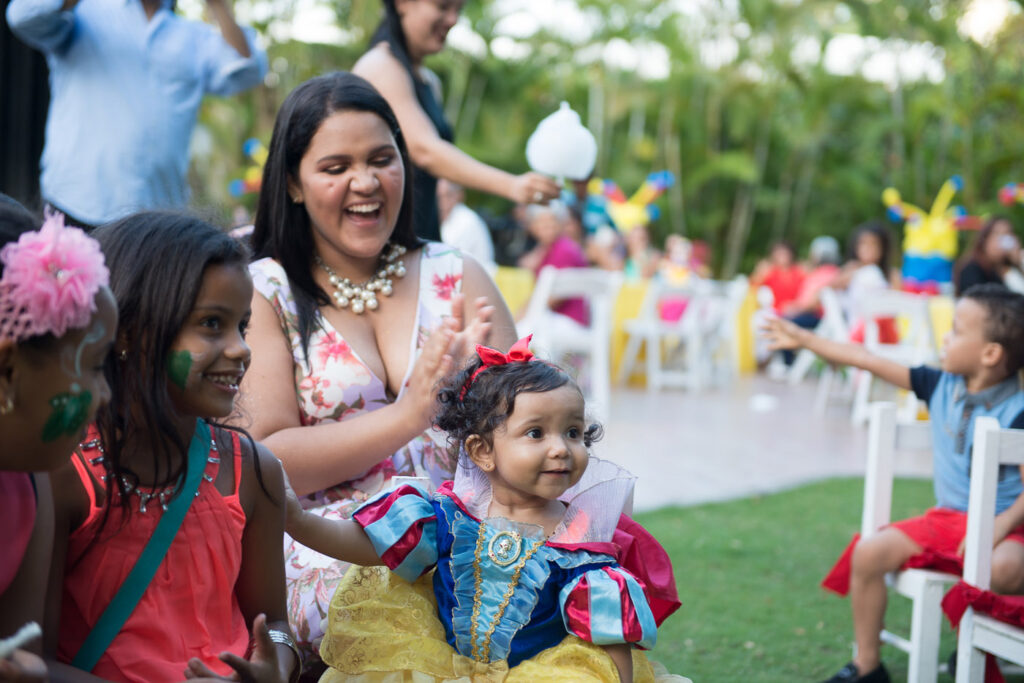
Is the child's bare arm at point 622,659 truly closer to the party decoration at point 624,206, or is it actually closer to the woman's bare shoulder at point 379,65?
the woman's bare shoulder at point 379,65

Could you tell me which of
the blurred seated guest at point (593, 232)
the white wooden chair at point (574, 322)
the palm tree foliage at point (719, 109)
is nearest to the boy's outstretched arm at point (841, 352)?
the white wooden chair at point (574, 322)

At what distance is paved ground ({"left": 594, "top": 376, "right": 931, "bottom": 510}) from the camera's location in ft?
19.9

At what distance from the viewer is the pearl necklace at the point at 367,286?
8.29 feet

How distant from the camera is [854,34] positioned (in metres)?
17.8

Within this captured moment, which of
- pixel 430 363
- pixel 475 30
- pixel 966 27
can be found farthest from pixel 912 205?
pixel 430 363

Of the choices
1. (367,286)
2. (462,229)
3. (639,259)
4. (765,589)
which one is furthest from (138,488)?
(639,259)

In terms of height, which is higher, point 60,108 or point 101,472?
point 60,108

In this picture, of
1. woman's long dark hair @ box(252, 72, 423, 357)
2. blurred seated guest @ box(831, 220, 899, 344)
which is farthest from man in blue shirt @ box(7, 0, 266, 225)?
blurred seated guest @ box(831, 220, 899, 344)

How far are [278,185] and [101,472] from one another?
105 centimetres

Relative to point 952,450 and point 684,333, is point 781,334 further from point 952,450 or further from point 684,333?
point 684,333

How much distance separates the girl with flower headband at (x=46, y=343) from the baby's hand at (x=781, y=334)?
2.44 metres

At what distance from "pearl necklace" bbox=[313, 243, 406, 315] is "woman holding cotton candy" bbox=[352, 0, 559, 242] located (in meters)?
0.63

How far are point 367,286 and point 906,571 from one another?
69.2 inches

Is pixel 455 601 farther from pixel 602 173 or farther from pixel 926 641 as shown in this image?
pixel 602 173
